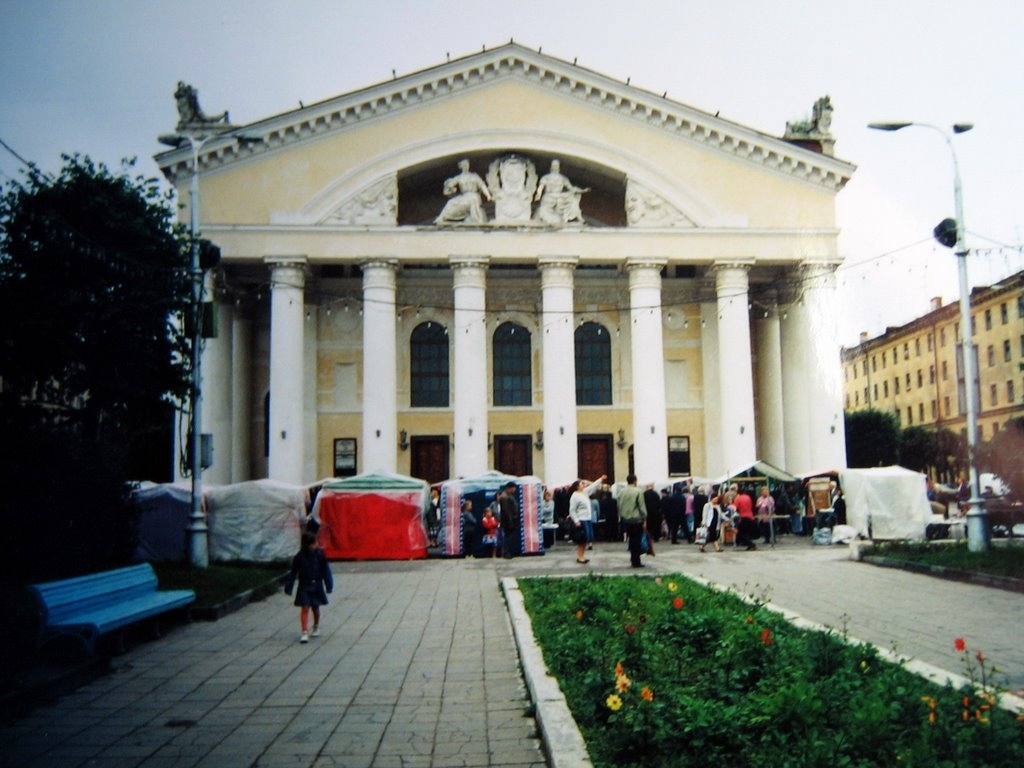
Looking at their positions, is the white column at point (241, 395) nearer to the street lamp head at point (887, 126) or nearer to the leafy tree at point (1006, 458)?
the street lamp head at point (887, 126)

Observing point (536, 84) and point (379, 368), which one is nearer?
point (379, 368)

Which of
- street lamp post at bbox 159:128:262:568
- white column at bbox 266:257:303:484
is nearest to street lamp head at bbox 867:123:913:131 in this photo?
street lamp post at bbox 159:128:262:568

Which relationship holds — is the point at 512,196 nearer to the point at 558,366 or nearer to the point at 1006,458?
the point at 558,366

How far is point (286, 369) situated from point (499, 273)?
31.4 ft

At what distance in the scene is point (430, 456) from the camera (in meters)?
41.0

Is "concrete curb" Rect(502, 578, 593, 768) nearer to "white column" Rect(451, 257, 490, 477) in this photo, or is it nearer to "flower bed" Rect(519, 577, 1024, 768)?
"flower bed" Rect(519, 577, 1024, 768)

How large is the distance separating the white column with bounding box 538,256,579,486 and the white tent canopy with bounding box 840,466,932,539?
9.99 metres

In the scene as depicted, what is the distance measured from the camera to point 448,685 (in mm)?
9891

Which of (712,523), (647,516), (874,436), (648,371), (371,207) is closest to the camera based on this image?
(647,516)

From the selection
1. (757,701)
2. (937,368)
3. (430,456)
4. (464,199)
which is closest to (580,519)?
(464,199)

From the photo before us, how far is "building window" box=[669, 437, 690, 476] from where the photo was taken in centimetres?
4156

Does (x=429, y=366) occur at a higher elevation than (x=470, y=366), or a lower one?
higher

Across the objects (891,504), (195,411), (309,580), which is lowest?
(309,580)

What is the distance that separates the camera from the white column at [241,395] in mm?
39344
